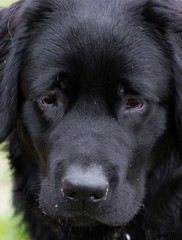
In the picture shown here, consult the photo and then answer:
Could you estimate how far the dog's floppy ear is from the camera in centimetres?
385

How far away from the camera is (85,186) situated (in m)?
3.22

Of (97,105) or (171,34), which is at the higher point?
(171,34)

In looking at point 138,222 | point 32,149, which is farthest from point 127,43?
point 138,222

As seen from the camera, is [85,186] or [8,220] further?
[8,220]

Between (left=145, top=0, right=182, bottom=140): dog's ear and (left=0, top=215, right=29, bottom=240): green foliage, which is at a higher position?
(left=145, top=0, right=182, bottom=140): dog's ear

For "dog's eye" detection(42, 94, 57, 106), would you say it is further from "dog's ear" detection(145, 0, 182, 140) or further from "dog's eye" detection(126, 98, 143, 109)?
"dog's ear" detection(145, 0, 182, 140)

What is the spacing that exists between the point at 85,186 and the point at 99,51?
0.91 meters

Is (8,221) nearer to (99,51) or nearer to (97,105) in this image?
(97,105)

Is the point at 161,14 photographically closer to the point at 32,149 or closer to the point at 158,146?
the point at 158,146

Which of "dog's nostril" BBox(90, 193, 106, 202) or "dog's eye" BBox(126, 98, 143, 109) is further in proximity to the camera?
"dog's eye" BBox(126, 98, 143, 109)

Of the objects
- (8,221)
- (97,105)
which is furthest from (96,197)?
(8,221)

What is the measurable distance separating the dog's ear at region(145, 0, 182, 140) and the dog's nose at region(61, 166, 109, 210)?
2.87 feet

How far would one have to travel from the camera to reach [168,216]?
162 inches

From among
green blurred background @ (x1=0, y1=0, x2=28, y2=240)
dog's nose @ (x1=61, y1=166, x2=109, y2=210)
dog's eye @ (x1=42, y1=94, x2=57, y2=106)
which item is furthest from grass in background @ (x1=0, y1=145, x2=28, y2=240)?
dog's nose @ (x1=61, y1=166, x2=109, y2=210)
